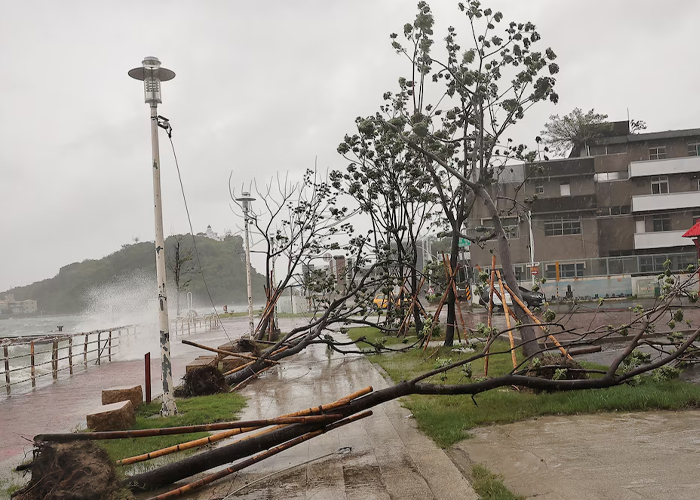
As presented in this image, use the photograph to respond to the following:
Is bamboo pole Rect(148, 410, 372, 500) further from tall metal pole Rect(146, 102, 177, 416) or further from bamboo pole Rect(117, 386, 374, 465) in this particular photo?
tall metal pole Rect(146, 102, 177, 416)

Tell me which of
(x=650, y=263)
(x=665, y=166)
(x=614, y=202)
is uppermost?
(x=665, y=166)

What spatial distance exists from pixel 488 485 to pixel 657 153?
45977mm

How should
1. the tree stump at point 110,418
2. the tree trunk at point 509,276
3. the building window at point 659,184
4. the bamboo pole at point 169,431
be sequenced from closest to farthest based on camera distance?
the bamboo pole at point 169,431 → the tree stump at point 110,418 → the tree trunk at point 509,276 → the building window at point 659,184

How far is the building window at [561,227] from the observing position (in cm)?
4412

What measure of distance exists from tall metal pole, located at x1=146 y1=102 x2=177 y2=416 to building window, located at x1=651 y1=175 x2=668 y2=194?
4310 cm

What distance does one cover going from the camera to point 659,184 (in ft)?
143

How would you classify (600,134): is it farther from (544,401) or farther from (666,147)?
(544,401)

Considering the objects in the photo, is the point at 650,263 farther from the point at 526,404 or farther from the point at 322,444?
the point at 322,444

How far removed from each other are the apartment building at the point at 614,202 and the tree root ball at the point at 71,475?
129 ft

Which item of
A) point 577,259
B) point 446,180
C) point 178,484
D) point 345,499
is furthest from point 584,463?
point 577,259

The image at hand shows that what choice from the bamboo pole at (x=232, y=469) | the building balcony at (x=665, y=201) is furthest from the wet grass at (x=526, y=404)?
the building balcony at (x=665, y=201)

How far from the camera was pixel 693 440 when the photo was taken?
19.4 feet

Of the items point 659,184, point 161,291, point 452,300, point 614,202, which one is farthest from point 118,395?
point 659,184

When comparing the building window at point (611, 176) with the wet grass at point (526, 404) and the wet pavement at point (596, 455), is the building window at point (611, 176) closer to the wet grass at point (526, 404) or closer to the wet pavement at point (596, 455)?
the wet grass at point (526, 404)
